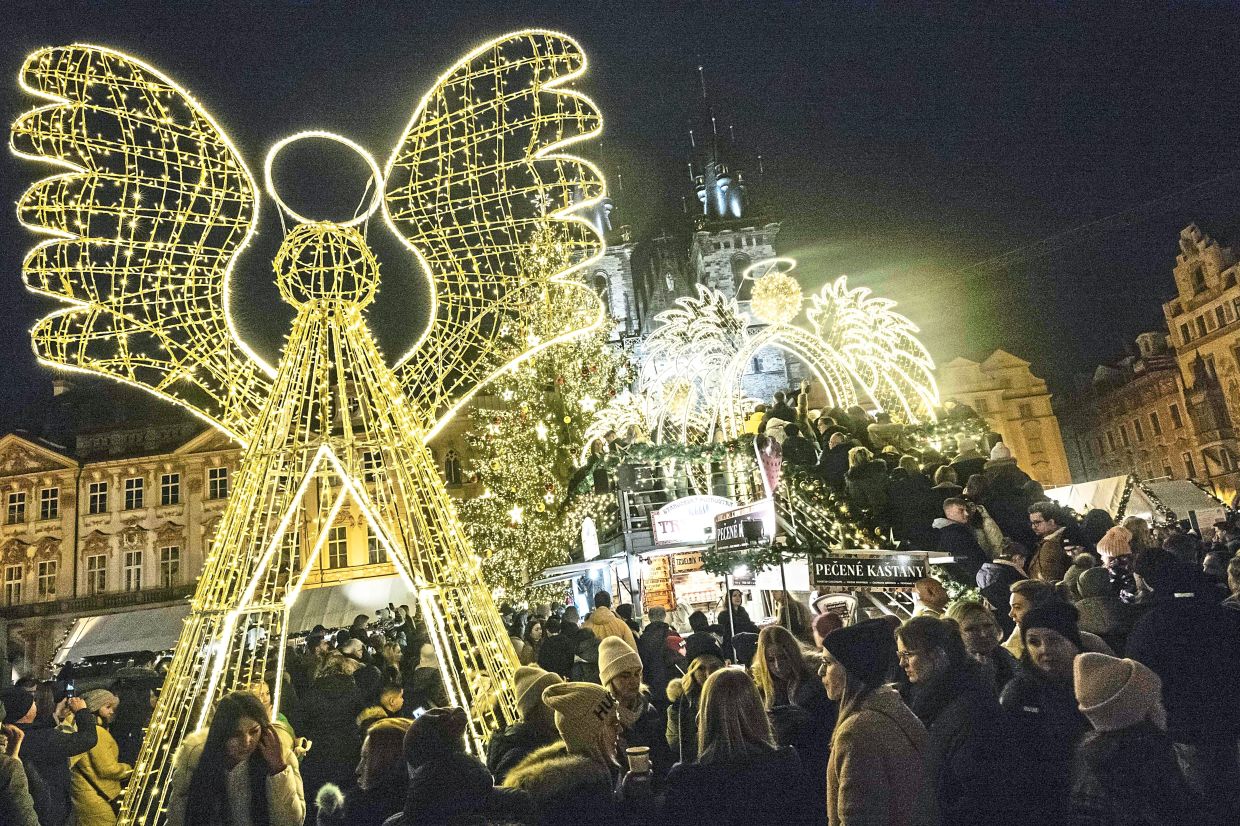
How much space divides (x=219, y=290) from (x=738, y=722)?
17.1 feet

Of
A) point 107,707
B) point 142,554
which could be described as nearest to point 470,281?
point 107,707

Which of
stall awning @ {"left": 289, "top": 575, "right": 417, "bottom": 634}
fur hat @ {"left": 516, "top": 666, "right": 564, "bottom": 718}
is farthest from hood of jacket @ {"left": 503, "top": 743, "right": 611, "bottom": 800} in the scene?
stall awning @ {"left": 289, "top": 575, "right": 417, "bottom": 634}

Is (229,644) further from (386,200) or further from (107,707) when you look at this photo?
(386,200)

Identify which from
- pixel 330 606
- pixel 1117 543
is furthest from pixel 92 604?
pixel 1117 543

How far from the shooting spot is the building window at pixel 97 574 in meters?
40.4

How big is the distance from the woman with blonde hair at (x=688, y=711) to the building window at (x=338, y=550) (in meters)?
38.1

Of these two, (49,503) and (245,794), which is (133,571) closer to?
(49,503)

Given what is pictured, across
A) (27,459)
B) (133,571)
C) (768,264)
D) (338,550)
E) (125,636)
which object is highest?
(768,264)

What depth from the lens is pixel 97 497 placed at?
41.5m

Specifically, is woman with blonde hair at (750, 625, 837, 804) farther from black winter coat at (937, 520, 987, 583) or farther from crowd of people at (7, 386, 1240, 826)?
black winter coat at (937, 520, 987, 583)

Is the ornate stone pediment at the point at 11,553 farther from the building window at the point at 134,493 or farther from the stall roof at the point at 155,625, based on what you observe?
the stall roof at the point at 155,625

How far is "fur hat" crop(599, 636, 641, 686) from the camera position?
4.32 metres

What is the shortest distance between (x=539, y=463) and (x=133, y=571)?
28.6 meters

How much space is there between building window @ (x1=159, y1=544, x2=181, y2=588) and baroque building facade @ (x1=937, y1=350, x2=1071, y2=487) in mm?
44124
